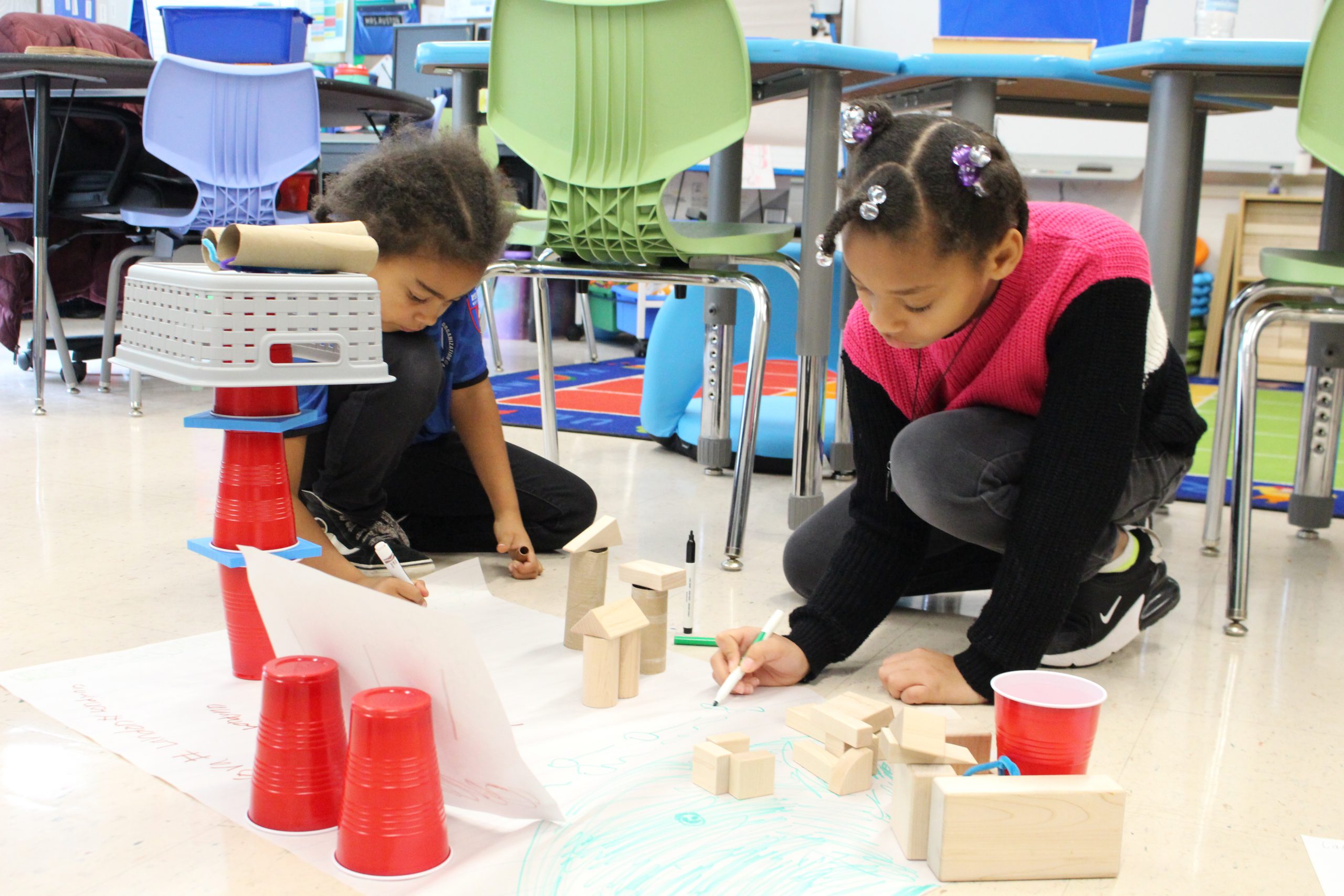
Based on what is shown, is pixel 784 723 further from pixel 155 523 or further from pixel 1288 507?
pixel 1288 507

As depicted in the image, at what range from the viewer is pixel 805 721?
1.04m

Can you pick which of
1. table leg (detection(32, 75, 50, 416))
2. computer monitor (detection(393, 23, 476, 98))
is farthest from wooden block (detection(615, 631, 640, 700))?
computer monitor (detection(393, 23, 476, 98))

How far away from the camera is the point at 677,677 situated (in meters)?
1.19

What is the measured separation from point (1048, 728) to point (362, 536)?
102 cm

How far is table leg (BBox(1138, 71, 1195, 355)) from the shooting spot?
5.19 ft

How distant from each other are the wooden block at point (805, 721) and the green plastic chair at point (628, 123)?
1.96ft

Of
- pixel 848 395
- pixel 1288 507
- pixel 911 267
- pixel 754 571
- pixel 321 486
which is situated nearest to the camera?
pixel 911 267

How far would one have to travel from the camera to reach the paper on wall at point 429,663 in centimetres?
76

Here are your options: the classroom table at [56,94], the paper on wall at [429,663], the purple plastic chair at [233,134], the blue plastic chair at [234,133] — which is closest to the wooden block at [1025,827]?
the paper on wall at [429,663]

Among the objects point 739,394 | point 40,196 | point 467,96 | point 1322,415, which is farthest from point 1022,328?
A: point 40,196

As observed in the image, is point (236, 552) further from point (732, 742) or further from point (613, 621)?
A: point (732, 742)

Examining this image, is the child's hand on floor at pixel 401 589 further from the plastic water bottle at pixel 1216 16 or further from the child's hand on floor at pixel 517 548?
the plastic water bottle at pixel 1216 16

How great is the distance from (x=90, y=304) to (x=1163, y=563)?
4.30m

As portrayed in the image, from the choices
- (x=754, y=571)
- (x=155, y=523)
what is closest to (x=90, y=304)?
(x=155, y=523)
